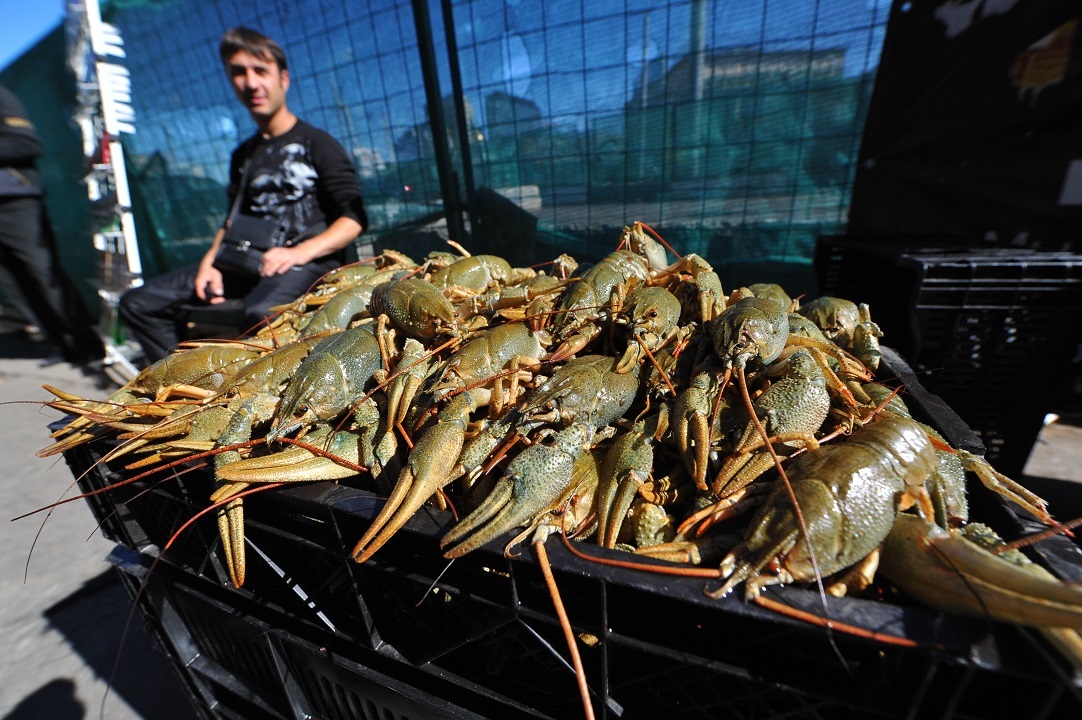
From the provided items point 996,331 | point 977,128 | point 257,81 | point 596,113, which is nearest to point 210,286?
point 257,81

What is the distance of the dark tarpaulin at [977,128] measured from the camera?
10.2 ft

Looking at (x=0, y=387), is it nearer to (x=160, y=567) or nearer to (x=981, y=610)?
(x=160, y=567)

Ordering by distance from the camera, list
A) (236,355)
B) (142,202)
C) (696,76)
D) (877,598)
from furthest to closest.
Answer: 1. (142,202)
2. (696,76)
3. (236,355)
4. (877,598)

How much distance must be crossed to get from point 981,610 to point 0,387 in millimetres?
8442

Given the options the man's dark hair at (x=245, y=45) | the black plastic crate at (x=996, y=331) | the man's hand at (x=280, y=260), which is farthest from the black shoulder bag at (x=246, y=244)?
the black plastic crate at (x=996, y=331)

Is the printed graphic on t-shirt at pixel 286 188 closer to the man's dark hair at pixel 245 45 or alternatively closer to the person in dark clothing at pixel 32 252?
the man's dark hair at pixel 245 45

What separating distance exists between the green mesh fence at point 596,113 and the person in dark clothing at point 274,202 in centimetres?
118

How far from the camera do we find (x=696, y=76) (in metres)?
3.71

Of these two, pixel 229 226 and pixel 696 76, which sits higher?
pixel 696 76

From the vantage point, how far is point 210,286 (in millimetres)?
3508

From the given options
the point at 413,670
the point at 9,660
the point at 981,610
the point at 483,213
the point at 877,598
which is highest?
the point at 483,213

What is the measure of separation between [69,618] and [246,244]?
2.33 meters

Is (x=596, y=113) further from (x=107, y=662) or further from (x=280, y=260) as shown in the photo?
(x=107, y=662)

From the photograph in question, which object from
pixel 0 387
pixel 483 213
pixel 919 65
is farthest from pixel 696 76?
pixel 0 387
